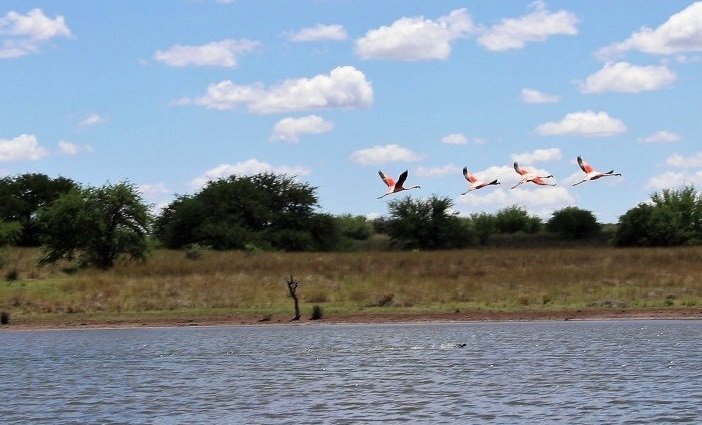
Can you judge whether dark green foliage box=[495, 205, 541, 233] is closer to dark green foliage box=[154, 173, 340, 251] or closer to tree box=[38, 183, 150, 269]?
dark green foliage box=[154, 173, 340, 251]

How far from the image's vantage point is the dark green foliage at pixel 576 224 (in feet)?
328

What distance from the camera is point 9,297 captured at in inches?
1730

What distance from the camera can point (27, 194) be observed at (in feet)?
350

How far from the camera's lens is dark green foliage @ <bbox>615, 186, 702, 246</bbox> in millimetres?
85269

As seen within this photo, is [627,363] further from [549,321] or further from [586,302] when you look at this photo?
[586,302]

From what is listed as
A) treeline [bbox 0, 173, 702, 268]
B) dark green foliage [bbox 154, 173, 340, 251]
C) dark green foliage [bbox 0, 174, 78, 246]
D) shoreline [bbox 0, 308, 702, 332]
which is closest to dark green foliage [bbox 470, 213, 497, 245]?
treeline [bbox 0, 173, 702, 268]

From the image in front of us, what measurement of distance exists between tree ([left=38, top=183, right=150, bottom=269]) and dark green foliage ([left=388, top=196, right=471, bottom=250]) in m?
34.4

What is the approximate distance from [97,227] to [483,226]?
164ft

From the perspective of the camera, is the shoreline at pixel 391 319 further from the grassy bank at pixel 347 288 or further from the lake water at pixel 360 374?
the lake water at pixel 360 374

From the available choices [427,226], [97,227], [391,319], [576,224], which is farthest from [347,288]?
[576,224]

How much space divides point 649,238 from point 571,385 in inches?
2573

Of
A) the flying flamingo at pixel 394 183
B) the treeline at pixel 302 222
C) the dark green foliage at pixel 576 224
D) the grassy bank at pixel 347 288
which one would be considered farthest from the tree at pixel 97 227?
the dark green foliage at pixel 576 224

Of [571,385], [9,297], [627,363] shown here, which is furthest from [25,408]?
[9,297]

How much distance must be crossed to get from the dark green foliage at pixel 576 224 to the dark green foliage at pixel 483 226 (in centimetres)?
613
